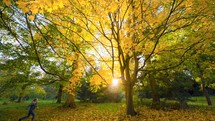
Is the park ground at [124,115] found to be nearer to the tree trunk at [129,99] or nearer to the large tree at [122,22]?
the tree trunk at [129,99]

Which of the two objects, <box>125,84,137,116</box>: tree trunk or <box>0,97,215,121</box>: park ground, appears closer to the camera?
<box>0,97,215,121</box>: park ground

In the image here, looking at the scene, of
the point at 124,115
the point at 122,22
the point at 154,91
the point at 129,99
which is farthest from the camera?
the point at 154,91

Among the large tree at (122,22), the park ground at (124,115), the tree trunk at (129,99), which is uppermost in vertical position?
the large tree at (122,22)

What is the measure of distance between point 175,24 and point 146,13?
1471 millimetres

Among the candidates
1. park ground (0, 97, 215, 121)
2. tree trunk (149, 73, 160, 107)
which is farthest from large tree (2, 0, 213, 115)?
tree trunk (149, 73, 160, 107)

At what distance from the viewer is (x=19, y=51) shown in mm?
11812

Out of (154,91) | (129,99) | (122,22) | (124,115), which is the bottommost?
(124,115)

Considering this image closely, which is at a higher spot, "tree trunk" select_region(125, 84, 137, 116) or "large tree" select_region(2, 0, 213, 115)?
"large tree" select_region(2, 0, 213, 115)

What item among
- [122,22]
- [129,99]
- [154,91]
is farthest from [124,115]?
[122,22]

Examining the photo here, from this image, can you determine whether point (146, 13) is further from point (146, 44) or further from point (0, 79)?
point (0, 79)

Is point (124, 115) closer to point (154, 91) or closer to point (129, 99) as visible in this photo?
point (129, 99)

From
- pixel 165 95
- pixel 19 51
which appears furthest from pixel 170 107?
pixel 19 51

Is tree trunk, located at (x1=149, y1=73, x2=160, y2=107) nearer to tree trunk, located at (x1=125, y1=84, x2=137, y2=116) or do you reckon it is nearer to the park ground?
the park ground

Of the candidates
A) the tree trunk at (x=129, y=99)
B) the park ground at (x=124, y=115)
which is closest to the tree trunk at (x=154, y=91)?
the park ground at (x=124, y=115)
